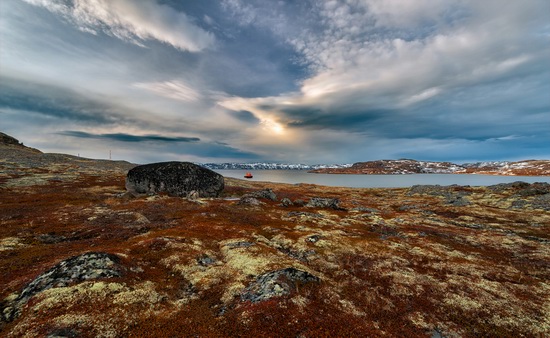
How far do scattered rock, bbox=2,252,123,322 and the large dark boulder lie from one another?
4580cm

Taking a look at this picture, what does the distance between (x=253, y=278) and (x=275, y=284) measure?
294 cm

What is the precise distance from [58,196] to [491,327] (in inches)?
2615

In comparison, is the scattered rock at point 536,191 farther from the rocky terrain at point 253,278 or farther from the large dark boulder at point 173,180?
the large dark boulder at point 173,180

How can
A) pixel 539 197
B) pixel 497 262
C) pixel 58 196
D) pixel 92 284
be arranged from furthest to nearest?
pixel 539 197 → pixel 58 196 → pixel 497 262 → pixel 92 284

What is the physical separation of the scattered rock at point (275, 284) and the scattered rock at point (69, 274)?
889cm

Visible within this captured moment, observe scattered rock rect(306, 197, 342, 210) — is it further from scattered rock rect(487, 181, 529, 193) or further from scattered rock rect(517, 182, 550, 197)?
scattered rock rect(487, 181, 529, 193)

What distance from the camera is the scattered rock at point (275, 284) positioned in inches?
570

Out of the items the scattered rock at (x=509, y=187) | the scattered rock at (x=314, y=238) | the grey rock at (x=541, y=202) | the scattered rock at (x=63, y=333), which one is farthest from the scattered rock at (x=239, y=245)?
the scattered rock at (x=509, y=187)

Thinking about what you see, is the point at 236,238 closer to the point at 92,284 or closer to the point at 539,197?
the point at 92,284

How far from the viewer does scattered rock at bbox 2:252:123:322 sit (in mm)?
12232

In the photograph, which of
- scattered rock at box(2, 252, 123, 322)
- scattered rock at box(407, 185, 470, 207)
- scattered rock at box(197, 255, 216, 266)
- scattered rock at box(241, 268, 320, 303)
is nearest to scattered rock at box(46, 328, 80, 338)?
scattered rock at box(2, 252, 123, 322)

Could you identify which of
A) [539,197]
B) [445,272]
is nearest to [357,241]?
[445,272]

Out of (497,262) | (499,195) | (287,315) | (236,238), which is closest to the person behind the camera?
(287,315)

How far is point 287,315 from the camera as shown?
1265 centimetres
